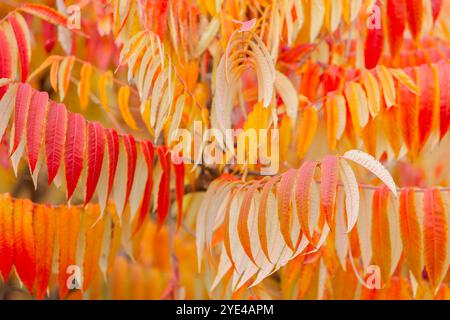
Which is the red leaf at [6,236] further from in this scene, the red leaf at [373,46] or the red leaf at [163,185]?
the red leaf at [373,46]

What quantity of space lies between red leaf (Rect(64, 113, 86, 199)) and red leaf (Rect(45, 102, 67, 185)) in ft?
0.11

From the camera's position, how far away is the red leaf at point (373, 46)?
2133 millimetres

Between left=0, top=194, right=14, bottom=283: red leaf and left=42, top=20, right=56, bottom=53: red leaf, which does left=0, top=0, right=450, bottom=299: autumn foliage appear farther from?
left=42, top=20, right=56, bottom=53: red leaf

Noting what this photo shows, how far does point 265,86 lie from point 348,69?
0.60 m

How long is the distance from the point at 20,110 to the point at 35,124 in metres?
0.05

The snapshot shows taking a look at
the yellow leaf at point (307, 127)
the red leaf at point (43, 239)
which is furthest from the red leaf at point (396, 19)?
the red leaf at point (43, 239)

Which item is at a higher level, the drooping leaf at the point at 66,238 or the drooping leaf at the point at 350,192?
the drooping leaf at the point at 350,192

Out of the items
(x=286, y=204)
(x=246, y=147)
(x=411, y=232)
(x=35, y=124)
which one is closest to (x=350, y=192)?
(x=286, y=204)

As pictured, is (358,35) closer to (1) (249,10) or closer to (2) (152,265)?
(1) (249,10)

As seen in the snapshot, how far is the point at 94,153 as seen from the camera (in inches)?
72.5

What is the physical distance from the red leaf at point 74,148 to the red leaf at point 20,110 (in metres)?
0.12

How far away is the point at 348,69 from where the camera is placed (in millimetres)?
2338

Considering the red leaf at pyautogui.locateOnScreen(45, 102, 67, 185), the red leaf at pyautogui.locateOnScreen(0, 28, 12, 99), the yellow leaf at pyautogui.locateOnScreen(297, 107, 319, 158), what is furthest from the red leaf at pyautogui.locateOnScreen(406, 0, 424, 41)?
the red leaf at pyautogui.locateOnScreen(0, 28, 12, 99)

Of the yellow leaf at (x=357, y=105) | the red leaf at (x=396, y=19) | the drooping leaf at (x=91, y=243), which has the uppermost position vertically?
the red leaf at (x=396, y=19)
